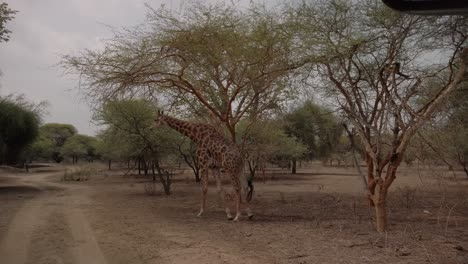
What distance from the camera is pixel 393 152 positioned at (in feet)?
27.0

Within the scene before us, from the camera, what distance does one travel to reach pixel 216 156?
37.0ft

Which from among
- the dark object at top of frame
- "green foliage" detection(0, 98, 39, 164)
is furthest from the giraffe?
"green foliage" detection(0, 98, 39, 164)

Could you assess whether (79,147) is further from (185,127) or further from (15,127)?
(185,127)

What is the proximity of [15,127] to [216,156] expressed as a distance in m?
16.1

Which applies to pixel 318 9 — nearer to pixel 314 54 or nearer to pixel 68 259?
pixel 314 54

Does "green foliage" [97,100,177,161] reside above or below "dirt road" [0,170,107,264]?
above

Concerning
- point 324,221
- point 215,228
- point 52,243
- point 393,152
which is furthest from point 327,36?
point 52,243

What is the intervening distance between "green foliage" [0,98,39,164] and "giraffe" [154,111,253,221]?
1416cm

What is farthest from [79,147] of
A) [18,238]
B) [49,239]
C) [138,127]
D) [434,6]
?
[434,6]

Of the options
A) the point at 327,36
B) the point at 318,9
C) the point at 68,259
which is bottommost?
the point at 68,259

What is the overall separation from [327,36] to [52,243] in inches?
264

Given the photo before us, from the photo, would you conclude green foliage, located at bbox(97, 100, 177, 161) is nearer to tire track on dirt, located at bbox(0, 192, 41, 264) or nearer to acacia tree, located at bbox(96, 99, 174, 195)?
acacia tree, located at bbox(96, 99, 174, 195)

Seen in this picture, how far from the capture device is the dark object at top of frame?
2.21 metres

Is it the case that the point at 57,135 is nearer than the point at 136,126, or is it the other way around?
the point at 136,126
